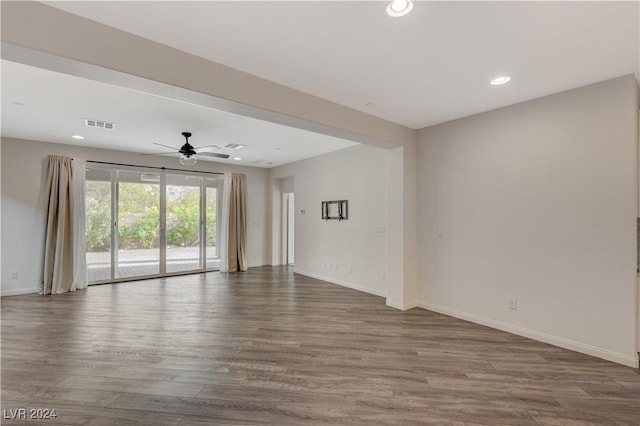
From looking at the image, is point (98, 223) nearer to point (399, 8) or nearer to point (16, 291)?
point (16, 291)

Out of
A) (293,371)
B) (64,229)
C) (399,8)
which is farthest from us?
(64,229)

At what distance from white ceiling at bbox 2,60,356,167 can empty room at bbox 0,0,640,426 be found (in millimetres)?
44

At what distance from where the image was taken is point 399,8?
179 cm

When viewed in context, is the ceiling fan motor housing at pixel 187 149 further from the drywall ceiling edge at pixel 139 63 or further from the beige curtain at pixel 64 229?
the beige curtain at pixel 64 229

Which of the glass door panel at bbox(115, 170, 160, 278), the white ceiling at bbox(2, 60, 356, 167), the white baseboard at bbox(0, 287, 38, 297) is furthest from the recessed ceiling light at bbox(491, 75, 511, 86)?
the white baseboard at bbox(0, 287, 38, 297)

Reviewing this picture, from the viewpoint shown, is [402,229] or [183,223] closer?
[402,229]

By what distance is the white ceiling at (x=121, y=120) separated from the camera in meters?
2.99

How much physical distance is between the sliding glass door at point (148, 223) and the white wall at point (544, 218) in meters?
5.62

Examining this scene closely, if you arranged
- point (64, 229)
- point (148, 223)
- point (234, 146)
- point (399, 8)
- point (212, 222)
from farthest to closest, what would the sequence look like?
point (212, 222), point (148, 223), point (234, 146), point (64, 229), point (399, 8)

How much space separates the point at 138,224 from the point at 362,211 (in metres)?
5.07

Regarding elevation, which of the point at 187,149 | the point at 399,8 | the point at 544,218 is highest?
the point at 399,8

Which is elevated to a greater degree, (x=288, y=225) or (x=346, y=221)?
(x=346, y=221)

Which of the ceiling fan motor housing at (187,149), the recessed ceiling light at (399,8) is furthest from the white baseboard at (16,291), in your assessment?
the recessed ceiling light at (399,8)

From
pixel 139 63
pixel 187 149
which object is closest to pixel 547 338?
pixel 139 63
